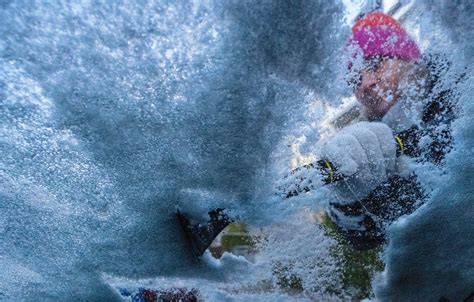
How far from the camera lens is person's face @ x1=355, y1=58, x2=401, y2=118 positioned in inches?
58.3

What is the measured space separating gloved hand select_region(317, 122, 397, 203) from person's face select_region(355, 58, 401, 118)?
0.09 metres

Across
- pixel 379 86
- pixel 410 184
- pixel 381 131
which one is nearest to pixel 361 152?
pixel 381 131

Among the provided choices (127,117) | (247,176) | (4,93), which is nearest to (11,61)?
(4,93)

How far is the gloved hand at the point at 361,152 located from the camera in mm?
1631

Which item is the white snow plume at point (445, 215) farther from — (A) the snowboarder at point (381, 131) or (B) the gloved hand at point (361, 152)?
(B) the gloved hand at point (361, 152)

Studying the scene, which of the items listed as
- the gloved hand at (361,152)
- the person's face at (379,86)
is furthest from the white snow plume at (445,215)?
the gloved hand at (361,152)

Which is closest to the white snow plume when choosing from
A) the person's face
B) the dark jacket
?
the dark jacket

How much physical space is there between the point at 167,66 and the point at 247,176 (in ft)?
2.51

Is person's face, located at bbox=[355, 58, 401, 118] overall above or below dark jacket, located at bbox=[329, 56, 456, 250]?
above

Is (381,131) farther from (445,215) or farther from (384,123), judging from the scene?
(445,215)

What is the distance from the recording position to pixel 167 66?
1317 mm

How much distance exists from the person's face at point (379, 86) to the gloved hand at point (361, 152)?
0.09 m

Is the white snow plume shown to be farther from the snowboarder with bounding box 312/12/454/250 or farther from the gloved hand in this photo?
the gloved hand

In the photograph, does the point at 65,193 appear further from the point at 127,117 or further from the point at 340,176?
the point at 340,176
